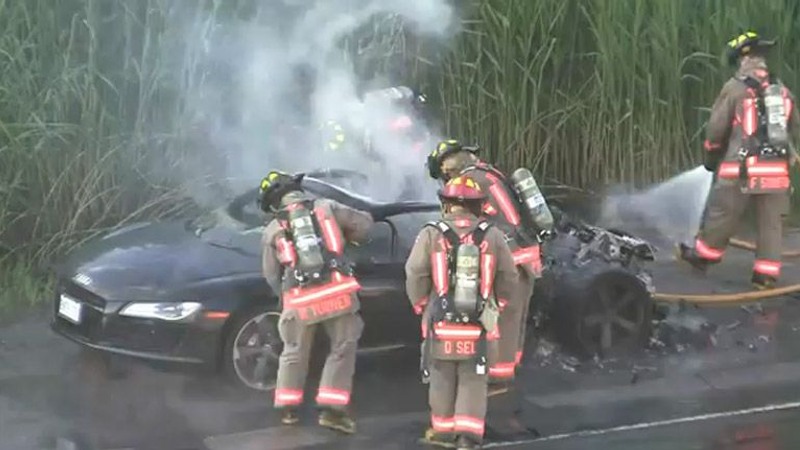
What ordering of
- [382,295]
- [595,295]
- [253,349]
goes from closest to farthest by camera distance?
[253,349] < [382,295] < [595,295]

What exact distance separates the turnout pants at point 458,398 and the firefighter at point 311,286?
0.54 meters

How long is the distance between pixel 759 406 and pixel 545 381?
1.23 meters

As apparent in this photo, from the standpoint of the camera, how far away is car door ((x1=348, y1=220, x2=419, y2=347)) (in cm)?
739

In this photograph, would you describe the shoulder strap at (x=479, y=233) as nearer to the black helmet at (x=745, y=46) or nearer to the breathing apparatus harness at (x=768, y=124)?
the breathing apparatus harness at (x=768, y=124)

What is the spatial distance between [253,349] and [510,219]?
161cm

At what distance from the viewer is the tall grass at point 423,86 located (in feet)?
33.1

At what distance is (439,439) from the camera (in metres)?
6.43

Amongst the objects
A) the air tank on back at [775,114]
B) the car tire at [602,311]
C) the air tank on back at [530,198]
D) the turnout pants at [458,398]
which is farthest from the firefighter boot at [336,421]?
the air tank on back at [775,114]

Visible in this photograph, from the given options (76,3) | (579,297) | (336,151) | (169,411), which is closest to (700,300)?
(579,297)

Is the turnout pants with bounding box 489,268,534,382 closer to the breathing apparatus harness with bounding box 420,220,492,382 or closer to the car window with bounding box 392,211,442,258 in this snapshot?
the breathing apparatus harness with bounding box 420,220,492,382

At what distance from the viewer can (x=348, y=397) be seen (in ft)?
21.8

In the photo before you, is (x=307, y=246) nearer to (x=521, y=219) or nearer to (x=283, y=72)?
(x=521, y=219)

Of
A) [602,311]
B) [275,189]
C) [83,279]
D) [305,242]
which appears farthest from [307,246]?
[602,311]

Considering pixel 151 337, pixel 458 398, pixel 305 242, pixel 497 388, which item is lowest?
pixel 497 388
